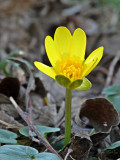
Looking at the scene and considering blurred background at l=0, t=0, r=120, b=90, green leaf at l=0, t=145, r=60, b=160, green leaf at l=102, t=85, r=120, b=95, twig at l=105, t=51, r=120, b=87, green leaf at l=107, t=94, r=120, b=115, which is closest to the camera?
green leaf at l=0, t=145, r=60, b=160

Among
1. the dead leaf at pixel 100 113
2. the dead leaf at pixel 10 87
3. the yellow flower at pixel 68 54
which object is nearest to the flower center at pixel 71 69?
the yellow flower at pixel 68 54

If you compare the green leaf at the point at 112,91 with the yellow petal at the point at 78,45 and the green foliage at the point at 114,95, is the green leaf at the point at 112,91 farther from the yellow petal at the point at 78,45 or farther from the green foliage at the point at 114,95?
the yellow petal at the point at 78,45

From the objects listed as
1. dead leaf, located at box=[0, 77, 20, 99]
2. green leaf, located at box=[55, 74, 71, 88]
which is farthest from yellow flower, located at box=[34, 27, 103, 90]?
dead leaf, located at box=[0, 77, 20, 99]

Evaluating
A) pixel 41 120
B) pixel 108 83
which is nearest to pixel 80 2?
pixel 108 83

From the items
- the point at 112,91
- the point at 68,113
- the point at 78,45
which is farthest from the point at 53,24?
the point at 68,113

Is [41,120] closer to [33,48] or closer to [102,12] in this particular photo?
[33,48]

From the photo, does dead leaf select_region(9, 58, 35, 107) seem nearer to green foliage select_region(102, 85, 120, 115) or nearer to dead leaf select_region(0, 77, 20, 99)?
dead leaf select_region(0, 77, 20, 99)

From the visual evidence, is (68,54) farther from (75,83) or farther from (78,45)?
(75,83)
